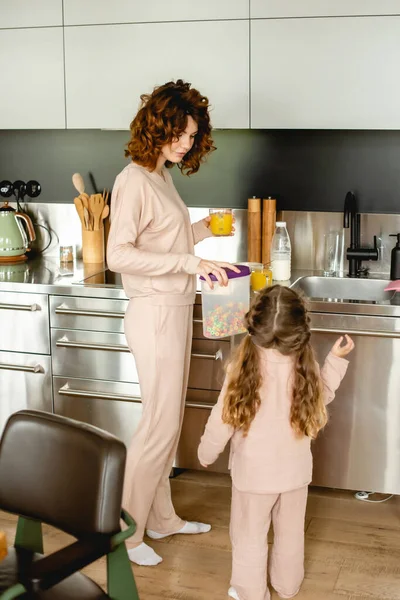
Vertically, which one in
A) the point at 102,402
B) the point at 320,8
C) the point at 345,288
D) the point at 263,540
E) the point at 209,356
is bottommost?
the point at 263,540

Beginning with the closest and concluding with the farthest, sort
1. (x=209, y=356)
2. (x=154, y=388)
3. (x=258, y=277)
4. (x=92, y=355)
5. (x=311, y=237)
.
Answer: (x=154, y=388), (x=258, y=277), (x=209, y=356), (x=92, y=355), (x=311, y=237)

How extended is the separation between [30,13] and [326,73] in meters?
1.25

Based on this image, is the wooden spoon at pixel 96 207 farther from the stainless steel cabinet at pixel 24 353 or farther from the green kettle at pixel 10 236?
the stainless steel cabinet at pixel 24 353

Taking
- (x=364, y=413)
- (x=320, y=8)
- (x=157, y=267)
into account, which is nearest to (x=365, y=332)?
(x=364, y=413)

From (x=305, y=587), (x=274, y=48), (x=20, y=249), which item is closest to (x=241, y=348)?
(x=305, y=587)

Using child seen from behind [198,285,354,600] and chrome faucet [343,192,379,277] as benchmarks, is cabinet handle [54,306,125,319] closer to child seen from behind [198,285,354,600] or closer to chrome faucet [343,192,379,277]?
child seen from behind [198,285,354,600]

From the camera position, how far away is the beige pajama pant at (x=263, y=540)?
243 cm

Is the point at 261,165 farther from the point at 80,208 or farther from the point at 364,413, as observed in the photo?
the point at 364,413

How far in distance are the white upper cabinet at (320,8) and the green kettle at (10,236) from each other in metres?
1.37

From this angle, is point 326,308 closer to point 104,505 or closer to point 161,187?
point 161,187

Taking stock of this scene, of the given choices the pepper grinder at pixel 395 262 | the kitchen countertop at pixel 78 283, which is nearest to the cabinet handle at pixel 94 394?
the kitchen countertop at pixel 78 283

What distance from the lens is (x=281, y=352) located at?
230 cm

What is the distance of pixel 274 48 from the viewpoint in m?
3.09

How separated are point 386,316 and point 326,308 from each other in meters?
0.22
